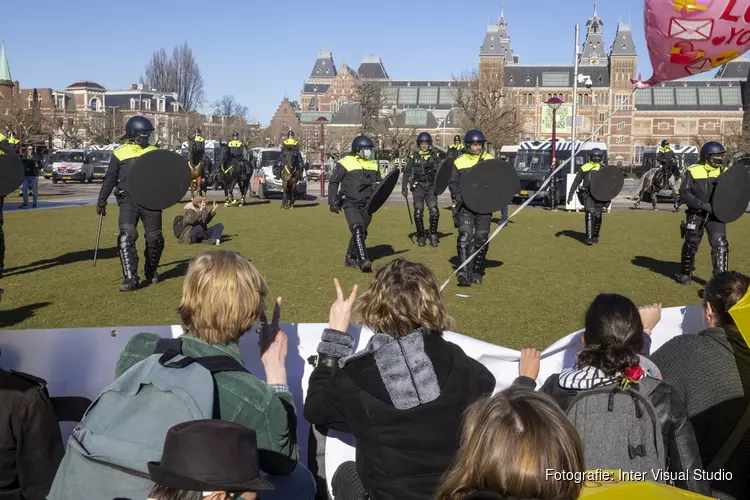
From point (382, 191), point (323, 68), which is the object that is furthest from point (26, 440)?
point (323, 68)

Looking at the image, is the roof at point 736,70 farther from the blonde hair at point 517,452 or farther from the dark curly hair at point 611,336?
the blonde hair at point 517,452

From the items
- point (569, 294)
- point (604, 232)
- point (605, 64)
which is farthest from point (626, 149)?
point (569, 294)

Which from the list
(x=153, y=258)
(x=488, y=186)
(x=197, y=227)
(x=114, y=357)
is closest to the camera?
(x=114, y=357)

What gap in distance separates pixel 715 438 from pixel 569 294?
658 centimetres

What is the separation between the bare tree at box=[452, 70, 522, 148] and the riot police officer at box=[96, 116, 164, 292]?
46565 mm

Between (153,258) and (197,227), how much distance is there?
15.3 feet

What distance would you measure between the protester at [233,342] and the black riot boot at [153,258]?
6.89m

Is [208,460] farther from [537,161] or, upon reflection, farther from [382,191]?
[537,161]

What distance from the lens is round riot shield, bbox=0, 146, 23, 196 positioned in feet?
34.8

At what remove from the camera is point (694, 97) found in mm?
100062

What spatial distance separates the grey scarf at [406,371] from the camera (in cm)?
287

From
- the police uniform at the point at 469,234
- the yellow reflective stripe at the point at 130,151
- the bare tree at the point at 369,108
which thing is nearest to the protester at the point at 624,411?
the police uniform at the point at 469,234

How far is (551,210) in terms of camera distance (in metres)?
24.7

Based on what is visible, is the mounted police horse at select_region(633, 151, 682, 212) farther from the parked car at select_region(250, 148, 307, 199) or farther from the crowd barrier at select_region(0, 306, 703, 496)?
the crowd barrier at select_region(0, 306, 703, 496)
